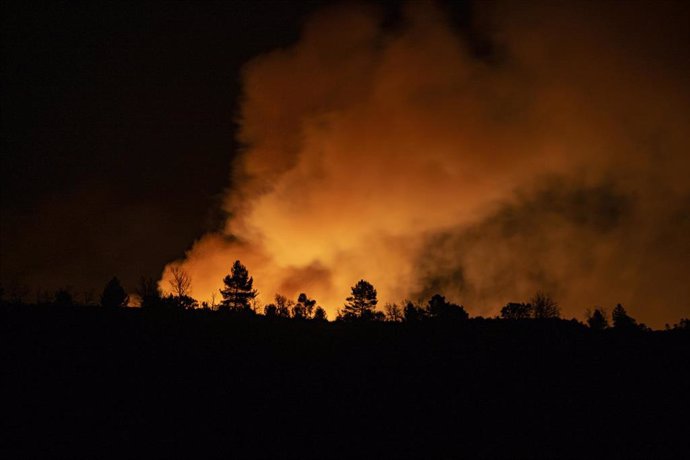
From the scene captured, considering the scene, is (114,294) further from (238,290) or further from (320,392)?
(320,392)

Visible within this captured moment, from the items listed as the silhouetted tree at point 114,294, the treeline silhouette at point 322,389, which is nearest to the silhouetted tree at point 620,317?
the treeline silhouette at point 322,389

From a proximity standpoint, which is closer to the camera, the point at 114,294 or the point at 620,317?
the point at 114,294

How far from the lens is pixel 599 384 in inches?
863

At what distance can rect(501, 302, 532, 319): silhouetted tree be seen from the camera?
82.8 m

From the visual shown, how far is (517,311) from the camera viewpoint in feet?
274

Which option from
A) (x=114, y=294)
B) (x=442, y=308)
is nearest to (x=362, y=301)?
(x=442, y=308)

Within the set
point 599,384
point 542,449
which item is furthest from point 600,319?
point 542,449

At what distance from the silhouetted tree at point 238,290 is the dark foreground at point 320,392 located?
3156cm

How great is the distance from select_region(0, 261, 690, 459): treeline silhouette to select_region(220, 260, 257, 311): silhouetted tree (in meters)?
29.3

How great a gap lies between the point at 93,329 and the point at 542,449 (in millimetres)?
28203

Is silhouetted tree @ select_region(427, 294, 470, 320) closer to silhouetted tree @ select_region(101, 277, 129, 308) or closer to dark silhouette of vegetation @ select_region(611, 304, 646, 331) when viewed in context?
dark silhouette of vegetation @ select_region(611, 304, 646, 331)

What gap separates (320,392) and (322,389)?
15.2 inches

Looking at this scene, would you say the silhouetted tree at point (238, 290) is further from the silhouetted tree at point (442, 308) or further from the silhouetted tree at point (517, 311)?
the silhouetted tree at point (517, 311)

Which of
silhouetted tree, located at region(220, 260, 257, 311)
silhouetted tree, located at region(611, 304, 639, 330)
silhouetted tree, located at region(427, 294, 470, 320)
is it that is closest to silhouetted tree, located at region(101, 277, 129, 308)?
silhouetted tree, located at region(220, 260, 257, 311)
